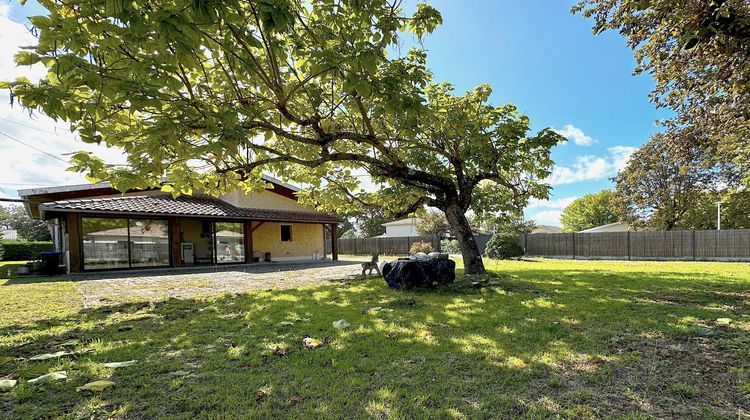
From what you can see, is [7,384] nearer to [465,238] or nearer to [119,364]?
[119,364]

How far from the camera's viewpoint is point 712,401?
7.39ft

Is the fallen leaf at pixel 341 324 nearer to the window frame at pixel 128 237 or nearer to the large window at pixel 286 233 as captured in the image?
the window frame at pixel 128 237

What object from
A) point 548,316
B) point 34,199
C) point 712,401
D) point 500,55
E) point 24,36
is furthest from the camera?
point 34,199

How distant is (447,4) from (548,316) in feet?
18.5

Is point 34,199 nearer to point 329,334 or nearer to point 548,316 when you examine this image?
point 329,334

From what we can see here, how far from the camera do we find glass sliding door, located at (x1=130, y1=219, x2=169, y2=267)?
41.8 feet

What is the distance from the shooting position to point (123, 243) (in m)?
12.5

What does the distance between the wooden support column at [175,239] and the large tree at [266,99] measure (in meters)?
6.66

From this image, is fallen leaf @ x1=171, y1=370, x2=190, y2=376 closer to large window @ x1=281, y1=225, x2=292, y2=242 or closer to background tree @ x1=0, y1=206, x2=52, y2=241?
large window @ x1=281, y1=225, x2=292, y2=242

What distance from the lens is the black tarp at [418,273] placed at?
7059 mm

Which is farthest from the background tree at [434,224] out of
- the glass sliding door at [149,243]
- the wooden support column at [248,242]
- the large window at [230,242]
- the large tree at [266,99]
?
the glass sliding door at [149,243]

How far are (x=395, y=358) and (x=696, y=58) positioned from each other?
7045 millimetres

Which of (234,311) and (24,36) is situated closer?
(24,36)

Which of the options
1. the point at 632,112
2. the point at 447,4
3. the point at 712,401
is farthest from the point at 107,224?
the point at 632,112
